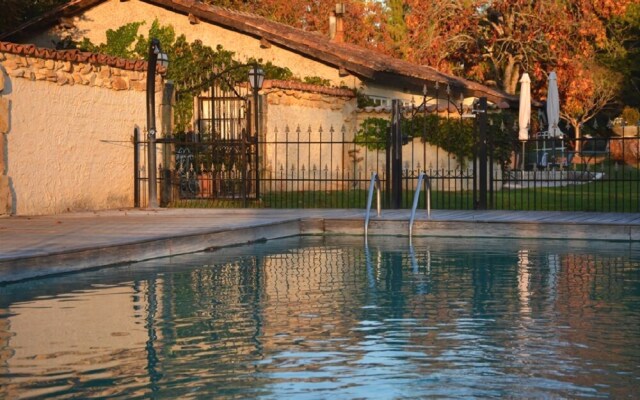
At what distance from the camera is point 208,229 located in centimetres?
1448

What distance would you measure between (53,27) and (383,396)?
24.0 m

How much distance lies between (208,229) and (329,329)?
22.3 feet

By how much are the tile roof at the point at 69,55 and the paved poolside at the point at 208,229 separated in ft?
8.32

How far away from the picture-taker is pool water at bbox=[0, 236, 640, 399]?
238 inches

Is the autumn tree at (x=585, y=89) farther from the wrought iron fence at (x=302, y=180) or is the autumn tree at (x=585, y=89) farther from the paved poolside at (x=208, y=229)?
the paved poolside at (x=208, y=229)

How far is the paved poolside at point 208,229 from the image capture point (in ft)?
38.6

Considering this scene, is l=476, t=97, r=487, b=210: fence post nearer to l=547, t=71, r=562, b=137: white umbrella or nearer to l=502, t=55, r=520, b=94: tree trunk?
l=547, t=71, r=562, b=137: white umbrella

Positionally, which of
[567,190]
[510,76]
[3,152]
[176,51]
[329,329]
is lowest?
[329,329]

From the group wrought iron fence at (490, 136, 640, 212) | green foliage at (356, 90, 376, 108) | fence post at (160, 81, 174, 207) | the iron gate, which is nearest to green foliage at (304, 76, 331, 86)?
green foliage at (356, 90, 376, 108)

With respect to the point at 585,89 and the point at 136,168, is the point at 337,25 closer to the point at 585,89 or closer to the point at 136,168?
the point at 585,89

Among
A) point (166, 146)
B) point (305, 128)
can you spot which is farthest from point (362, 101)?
point (166, 146)

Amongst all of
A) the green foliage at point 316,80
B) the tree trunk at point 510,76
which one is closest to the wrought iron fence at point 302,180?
the green foliage at point 316,80

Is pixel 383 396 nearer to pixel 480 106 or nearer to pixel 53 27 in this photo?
pixel 480 106

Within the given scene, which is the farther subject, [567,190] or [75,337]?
[567,190]
